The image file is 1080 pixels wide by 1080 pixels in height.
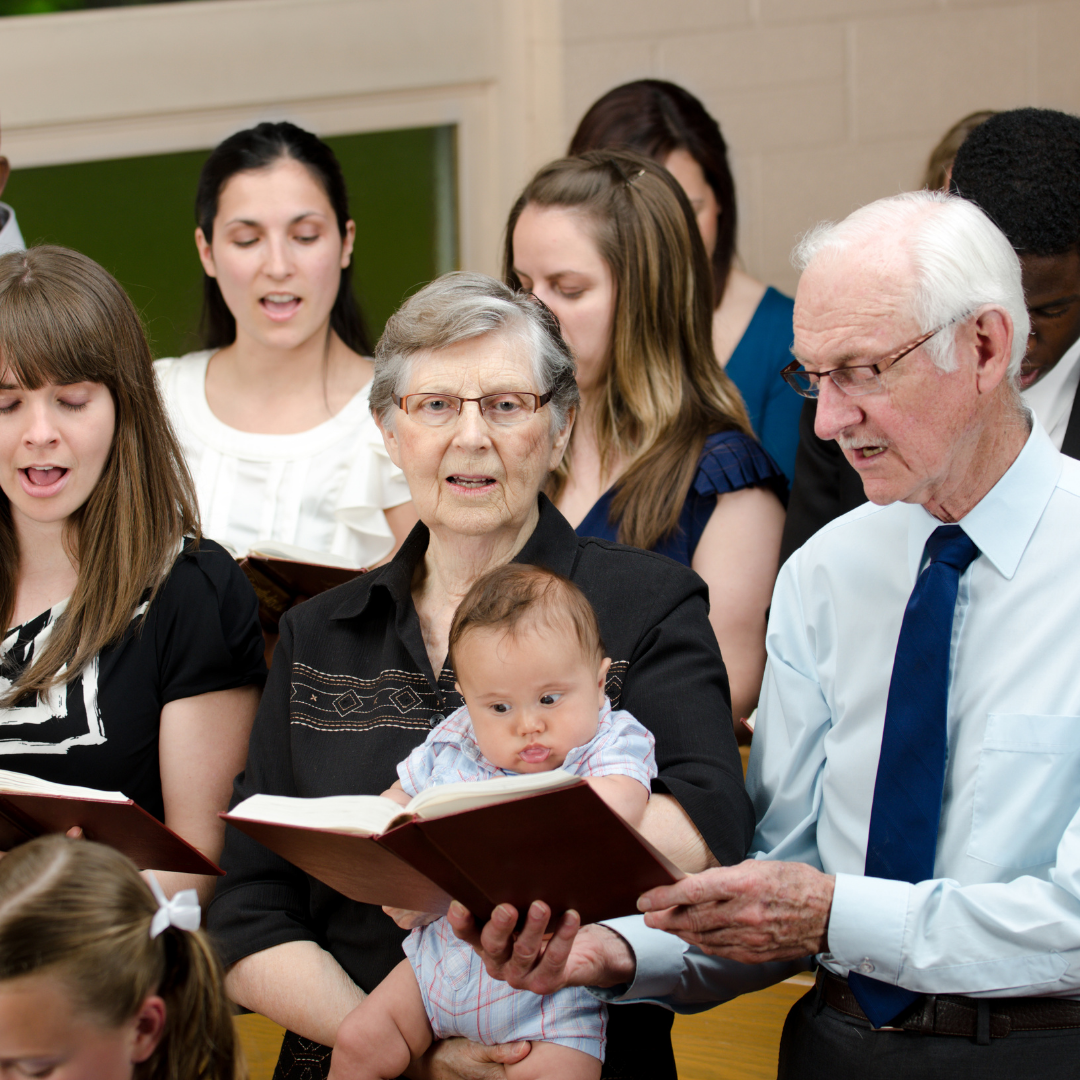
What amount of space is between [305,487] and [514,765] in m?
1.44

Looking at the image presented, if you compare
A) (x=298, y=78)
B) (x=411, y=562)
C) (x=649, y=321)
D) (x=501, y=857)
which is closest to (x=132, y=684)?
(x=411, y=562)

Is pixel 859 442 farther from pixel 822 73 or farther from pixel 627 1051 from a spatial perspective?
pixel 822 73

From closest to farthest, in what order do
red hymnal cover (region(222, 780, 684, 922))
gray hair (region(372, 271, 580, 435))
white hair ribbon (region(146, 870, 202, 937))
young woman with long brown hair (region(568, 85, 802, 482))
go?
red hymnal cover (region(222, 780, 684, 922)), white hair ribbon (region(146, 870, 202, 937)), gray hair (region(372, 271, 580, 435)), young woman with long brown hair (region(568, 85, 802, 482))

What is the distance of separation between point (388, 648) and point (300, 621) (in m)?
0.15

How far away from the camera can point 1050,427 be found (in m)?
2.48

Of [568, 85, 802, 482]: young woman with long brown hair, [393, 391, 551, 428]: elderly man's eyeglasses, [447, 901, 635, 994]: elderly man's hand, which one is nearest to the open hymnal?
[447, 901, 635, 994]: elderly man's hand

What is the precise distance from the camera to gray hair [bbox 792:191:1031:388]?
5.24 ft

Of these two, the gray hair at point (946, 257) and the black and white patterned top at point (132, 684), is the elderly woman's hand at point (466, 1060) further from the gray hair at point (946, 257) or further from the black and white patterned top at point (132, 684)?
the gray hair at point (946, 257)

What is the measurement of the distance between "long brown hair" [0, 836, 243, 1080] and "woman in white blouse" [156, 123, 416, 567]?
4.77 ft

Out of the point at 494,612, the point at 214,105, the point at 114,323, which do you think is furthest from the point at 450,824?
the point at 214,105

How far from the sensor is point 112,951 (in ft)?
4.57

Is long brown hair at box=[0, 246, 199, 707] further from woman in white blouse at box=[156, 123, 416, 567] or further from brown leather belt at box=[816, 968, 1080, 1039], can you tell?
brown leather belt at box=[816, 968, 1080, 1039]

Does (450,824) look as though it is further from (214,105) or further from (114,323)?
(214,105)

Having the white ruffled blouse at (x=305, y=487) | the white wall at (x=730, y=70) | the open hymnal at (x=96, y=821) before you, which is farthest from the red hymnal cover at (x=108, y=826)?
the white wall at (x=730, y=70)
